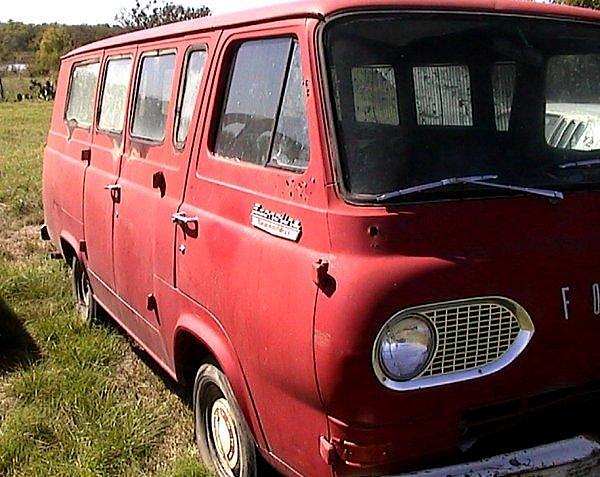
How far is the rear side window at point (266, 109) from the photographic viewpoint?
9.19 feet

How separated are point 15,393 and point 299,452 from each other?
255 centimetres

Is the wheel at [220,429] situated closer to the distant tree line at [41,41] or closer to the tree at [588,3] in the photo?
the tree at [588,3]

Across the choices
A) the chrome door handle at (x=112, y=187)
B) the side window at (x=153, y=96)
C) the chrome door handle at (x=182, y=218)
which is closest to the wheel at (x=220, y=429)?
the chrome door handle at (x=182, y=218)

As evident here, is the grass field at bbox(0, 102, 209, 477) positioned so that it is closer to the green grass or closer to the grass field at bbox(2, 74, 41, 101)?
the green grass

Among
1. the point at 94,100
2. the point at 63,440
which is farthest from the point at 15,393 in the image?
the point at 94,100

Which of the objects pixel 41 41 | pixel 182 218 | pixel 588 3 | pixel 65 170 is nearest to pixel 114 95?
pixel 65 170

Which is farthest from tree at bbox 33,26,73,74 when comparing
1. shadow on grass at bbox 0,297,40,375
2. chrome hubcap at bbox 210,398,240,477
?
chrome hubcap at bbox 210,398,240,477

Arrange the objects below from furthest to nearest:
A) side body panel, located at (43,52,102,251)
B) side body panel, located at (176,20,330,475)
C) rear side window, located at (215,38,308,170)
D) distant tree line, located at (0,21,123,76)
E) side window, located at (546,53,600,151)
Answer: distant tree line, located at (0,21,123,76) → side body panel, located at (43,52,102,251) → side window, located at (546,53,600,151) → rear side window, located at (215,38,308,170) → side body panel, located at (176,20,330,475)

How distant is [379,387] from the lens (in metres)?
2.39

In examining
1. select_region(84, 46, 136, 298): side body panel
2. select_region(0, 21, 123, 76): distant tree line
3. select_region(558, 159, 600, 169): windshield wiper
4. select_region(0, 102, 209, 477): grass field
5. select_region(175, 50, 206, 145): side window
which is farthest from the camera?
select_region(0, 21, 123, 76): distant tree line

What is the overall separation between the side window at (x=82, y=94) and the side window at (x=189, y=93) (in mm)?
1762

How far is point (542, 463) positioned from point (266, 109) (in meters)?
1.65

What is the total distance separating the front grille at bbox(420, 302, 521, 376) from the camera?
96.3 inches

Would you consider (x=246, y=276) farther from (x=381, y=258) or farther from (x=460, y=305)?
(x=460, y=305)
